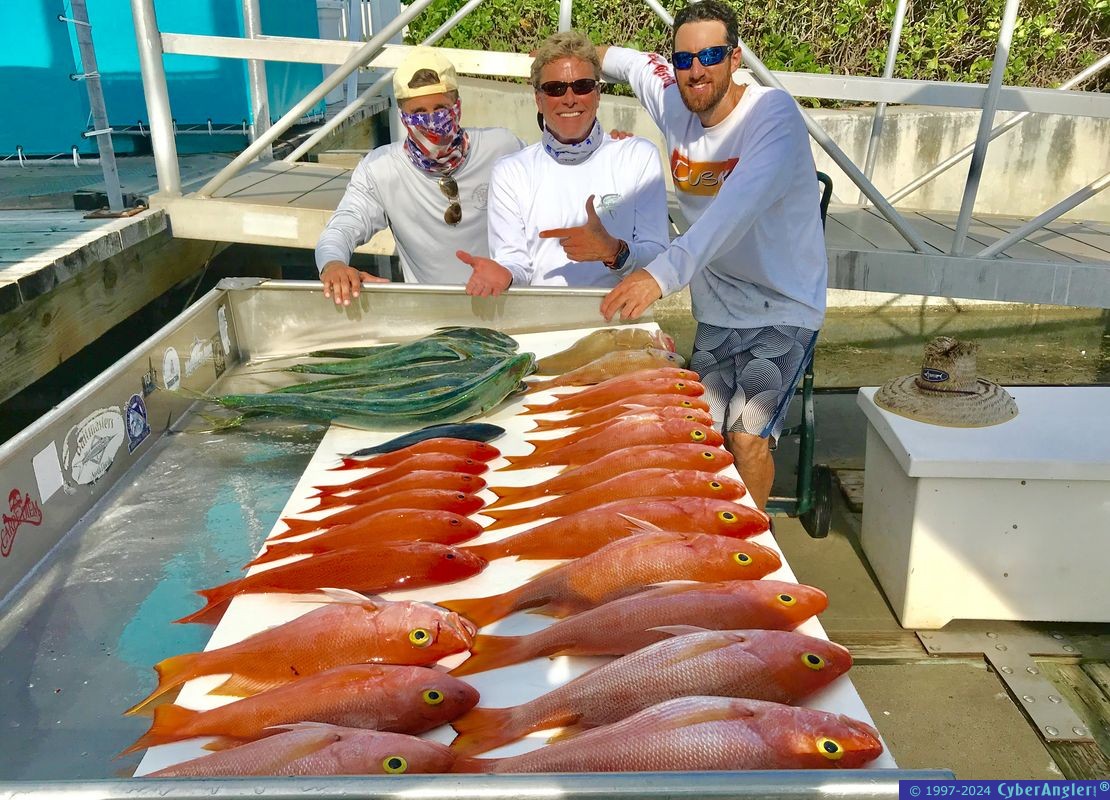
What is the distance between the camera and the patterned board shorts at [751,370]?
4000mm

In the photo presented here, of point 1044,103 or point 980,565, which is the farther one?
point 1044,103

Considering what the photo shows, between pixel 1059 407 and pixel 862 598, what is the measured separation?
1387mm

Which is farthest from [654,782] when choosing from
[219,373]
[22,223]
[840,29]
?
[840,29]

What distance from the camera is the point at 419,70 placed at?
166 inches

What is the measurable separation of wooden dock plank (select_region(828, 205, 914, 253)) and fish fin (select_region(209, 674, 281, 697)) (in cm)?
565

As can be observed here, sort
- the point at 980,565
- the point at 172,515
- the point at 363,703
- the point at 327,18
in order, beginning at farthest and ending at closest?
the point at 327,18, the point at 980,565, the point at 172,515, the point at 363,703

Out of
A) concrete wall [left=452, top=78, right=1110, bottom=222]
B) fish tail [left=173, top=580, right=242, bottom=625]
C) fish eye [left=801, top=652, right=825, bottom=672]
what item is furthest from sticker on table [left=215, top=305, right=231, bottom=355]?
concrete wall [left=452, top=78, right=1110, bottom=222]

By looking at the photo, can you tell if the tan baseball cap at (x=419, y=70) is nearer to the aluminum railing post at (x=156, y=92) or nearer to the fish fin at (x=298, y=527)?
the fish fin at (x=298, y=527)

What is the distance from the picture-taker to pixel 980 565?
4.05m

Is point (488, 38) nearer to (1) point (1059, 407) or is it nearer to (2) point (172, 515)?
(1) point (1059, 407)

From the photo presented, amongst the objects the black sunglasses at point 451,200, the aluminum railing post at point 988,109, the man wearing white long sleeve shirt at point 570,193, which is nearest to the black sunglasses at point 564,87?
the man wearing white long sleeve shirt at point 570,193

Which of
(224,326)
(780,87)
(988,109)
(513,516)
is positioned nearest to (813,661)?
(513,516)

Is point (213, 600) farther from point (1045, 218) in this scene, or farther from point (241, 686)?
point (1045, 218)

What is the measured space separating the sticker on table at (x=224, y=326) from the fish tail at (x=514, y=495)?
1.86 m
